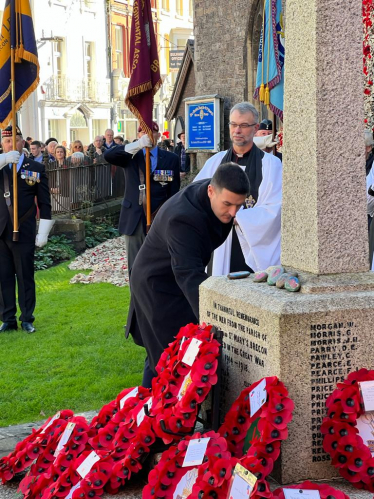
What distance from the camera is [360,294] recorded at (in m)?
4.13

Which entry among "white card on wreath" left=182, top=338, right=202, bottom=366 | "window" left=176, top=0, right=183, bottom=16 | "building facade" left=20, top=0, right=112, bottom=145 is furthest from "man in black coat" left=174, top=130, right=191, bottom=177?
"window" left=176, top=0, right=183, bottom=16

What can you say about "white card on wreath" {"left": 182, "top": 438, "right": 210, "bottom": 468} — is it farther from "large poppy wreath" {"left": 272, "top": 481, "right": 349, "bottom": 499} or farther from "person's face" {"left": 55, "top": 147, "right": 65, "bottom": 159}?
"person's face" {"left": 55, "top": 147, "right": 65, "bottom": 159}

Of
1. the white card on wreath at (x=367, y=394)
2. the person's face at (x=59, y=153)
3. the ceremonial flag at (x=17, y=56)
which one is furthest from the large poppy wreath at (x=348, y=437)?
the person's face at (x=59, y=153)

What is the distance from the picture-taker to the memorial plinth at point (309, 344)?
13.0ft

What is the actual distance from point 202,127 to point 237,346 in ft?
47.9

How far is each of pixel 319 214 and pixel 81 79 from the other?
1470 inches

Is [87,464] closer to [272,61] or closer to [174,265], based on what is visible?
[174,265]

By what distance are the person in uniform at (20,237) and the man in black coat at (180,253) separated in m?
4.06

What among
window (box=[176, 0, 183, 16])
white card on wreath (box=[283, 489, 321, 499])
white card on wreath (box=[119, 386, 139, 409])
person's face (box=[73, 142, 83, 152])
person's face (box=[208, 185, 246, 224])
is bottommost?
white card on wreath (box=[283, 489, 321, 499])

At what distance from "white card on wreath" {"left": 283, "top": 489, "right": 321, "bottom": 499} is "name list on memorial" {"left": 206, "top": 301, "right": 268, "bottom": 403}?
584 mm

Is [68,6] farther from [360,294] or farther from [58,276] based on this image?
[360,294]

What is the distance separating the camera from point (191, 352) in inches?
165

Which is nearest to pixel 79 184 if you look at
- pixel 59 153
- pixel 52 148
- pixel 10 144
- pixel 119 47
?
pixel 59 153

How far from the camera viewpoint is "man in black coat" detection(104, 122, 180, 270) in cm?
959
